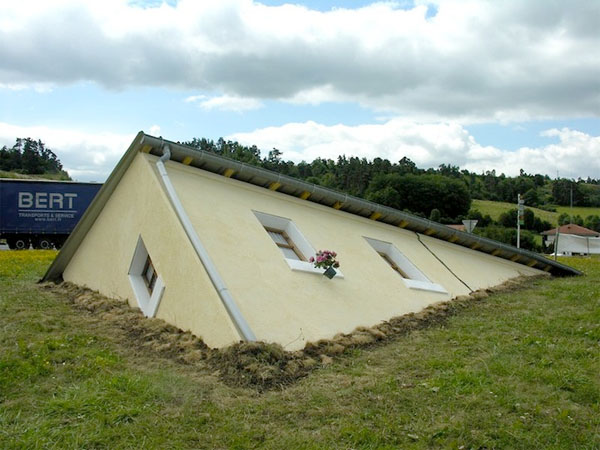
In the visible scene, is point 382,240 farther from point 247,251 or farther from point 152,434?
point 152,434

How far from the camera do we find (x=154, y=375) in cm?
567

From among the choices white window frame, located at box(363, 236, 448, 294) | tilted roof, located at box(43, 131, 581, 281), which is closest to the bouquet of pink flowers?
white window frame, located at box(363, 236, 448, 294)

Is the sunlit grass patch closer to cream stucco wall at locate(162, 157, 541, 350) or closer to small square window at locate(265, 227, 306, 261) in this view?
cream stucco wall at locate(162, 157, 541, 350)

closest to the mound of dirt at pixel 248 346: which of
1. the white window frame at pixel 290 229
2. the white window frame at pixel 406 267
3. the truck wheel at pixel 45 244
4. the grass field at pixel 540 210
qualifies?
the white window frame at pixel 406 267

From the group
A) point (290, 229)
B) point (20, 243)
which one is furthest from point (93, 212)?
point (20, 243)

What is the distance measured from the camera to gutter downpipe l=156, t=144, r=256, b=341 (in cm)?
627

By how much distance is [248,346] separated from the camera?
5.97 m

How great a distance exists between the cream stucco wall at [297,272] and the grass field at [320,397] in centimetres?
89

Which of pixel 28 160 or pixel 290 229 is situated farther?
pixel 28 160

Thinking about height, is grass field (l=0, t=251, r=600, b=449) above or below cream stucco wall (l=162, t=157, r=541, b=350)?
below

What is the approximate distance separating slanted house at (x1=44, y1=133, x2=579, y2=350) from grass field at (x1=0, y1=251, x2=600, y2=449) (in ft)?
2.78

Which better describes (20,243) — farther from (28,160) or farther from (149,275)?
(28,160)

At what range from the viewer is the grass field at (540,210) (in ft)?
258

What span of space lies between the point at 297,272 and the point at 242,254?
37.6 inches
